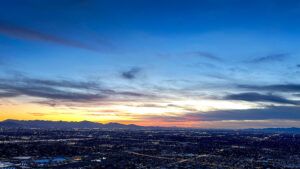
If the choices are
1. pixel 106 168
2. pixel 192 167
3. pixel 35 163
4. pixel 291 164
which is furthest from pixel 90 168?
pixel 291 164

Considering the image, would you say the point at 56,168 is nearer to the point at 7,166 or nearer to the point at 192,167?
the point at 7,166

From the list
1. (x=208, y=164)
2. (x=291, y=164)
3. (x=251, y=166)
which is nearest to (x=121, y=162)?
(x=208, y=164)

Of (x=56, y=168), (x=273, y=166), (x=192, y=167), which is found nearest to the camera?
(x=56, y=168)

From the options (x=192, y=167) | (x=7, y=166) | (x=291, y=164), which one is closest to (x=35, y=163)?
(x=7, y=166)

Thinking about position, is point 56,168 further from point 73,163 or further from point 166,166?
point 166,166

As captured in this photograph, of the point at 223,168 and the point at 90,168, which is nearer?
the point at 90,168

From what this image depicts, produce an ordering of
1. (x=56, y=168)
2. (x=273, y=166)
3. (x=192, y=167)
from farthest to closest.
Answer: (x=273, y=166) → (x=192, y=167) → (x=56, y=168)

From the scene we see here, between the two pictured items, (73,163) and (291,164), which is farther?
(291,164)

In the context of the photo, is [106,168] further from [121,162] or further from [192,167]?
[192,167]
